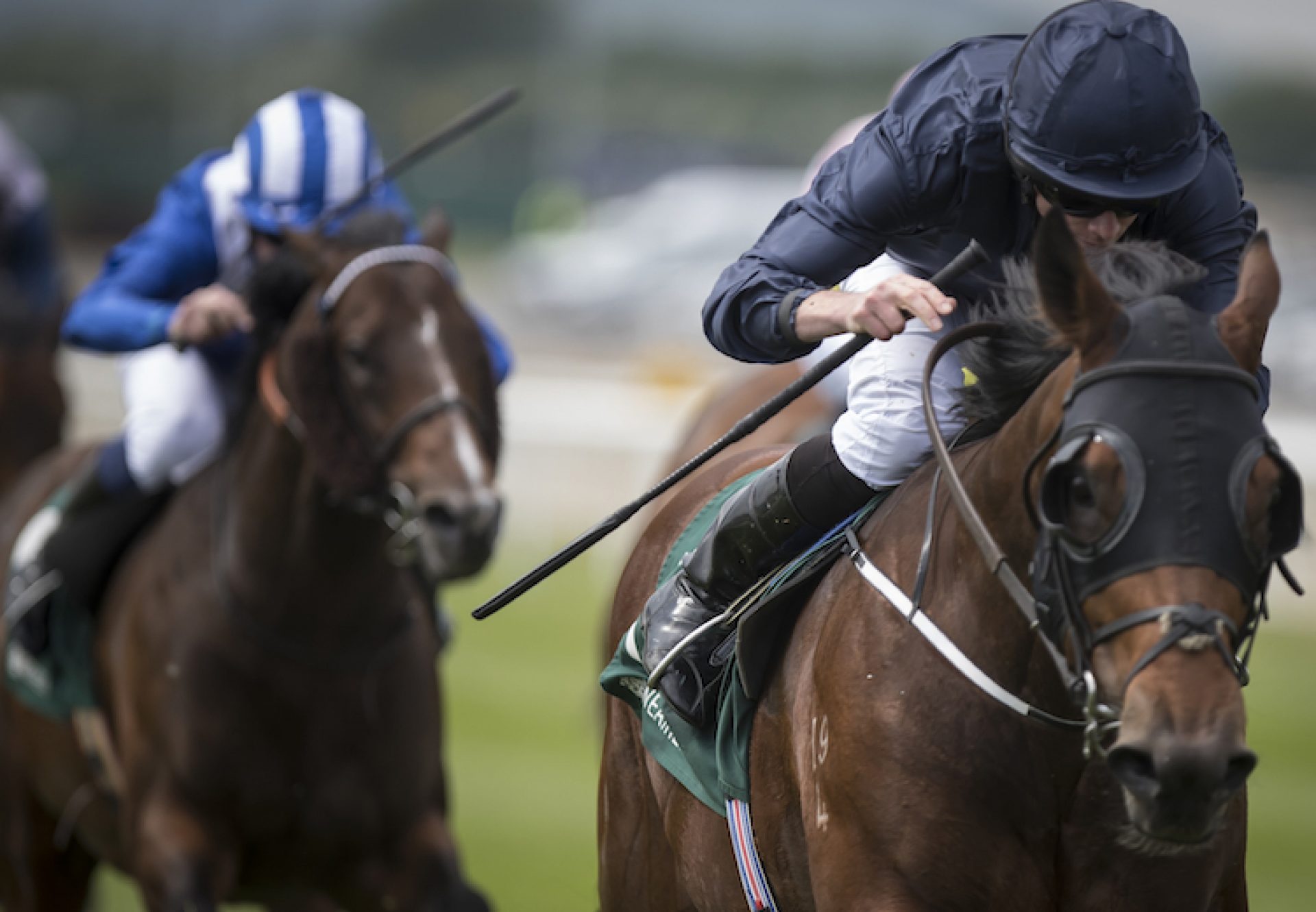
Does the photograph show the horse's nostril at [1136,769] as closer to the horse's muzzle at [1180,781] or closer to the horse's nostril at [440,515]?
the horse's muzzle at [1180,781]

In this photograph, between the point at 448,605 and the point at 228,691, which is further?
the point at 448,605

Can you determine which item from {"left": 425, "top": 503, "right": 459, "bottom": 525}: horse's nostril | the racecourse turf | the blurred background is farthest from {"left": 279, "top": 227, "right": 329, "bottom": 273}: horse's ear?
the blurred background

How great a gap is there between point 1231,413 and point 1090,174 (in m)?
0.52

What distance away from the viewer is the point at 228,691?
4637 mm

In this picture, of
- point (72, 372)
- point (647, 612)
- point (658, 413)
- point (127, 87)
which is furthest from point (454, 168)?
point (647, 612)

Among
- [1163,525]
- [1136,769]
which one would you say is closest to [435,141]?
[1163,525]

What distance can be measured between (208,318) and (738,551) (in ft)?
6.81

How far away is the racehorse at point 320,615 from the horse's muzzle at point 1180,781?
231cm

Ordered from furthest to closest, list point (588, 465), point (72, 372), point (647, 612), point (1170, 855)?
point (72, 372) < point (588, 465) < point (647, 612) < point (1170, 855)

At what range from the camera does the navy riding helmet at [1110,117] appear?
8.59ft

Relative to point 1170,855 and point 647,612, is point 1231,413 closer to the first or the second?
point 1170,855

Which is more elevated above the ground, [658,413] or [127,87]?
[658,413]

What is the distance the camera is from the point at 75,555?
5184 millimetres

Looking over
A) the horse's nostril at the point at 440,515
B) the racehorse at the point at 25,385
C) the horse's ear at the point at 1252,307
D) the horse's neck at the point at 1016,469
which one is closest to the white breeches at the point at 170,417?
the horse's nostril at the point at 440,515
